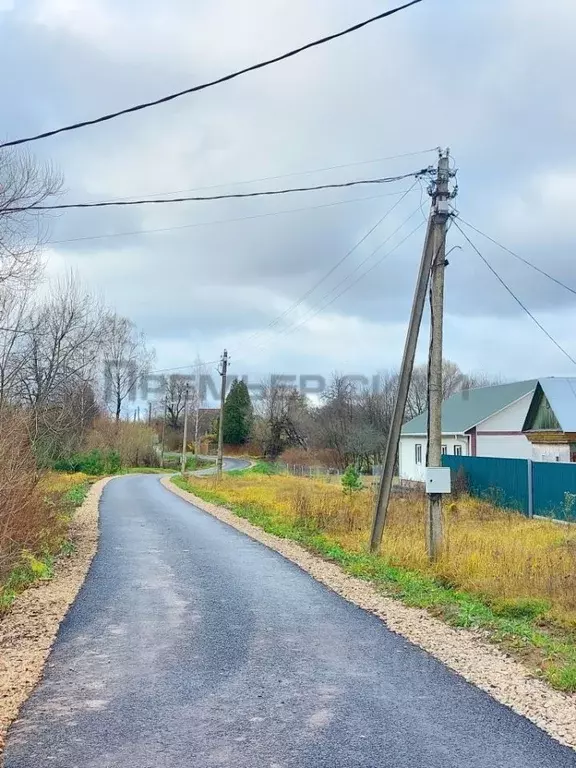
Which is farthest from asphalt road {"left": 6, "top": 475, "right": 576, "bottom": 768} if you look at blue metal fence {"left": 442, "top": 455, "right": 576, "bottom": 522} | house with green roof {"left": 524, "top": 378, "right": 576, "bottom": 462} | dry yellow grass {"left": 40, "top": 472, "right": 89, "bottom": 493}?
house with green roof {"left": 524, "top": 378, "right": 576, "bottom": 462}

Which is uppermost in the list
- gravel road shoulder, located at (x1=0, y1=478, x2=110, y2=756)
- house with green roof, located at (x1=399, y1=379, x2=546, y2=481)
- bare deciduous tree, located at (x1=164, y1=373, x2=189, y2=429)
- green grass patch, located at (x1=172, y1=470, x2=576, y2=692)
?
bare deciduous tree, located at (x1=164, y1=373, x2=189, y2=429)

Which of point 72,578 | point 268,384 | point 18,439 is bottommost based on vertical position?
point 72,578

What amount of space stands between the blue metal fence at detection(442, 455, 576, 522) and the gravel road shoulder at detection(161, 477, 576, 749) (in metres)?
10.6

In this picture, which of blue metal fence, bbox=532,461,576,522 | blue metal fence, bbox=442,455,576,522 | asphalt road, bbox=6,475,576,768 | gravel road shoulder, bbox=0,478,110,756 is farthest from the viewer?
blue metal fence, bbox=442,455,576,522

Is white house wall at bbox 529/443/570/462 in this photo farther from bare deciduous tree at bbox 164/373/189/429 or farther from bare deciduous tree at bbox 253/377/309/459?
bare deciduous tree at bbox 164/373/189/429

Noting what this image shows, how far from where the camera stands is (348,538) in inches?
582

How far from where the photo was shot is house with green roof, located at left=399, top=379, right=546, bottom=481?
3522 centimetres

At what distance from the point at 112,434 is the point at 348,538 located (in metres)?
50.4

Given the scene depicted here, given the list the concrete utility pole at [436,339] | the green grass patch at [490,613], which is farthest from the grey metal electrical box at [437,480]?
the green grass patch at [490,613]

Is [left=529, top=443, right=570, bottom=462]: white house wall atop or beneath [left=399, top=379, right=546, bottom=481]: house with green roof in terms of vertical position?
beneath

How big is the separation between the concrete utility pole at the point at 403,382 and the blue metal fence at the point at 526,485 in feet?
25.1

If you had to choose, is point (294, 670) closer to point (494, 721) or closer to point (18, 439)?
point (494, 721)

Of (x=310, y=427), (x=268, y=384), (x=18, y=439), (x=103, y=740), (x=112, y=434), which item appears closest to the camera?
(x=103, y=740)

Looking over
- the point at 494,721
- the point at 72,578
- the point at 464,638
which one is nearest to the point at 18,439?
the point at 72,578
